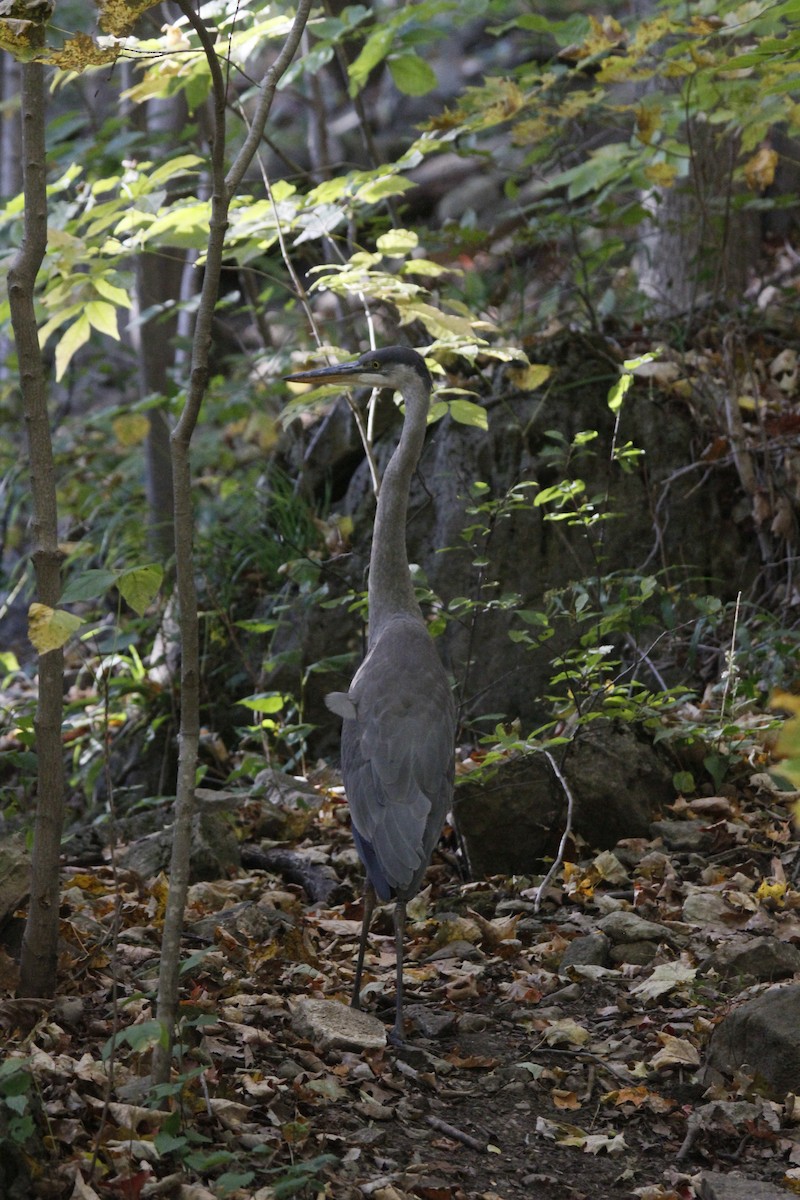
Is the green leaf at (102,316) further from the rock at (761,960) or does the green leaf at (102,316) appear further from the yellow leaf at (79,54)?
the rock at (761,960)

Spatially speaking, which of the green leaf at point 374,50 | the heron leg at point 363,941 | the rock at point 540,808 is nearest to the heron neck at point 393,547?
the rock at point 540,808

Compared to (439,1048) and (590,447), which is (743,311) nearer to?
(590,447)

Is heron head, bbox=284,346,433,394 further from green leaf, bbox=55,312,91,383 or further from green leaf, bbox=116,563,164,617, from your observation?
green leaf, bbox=116,563,164,617

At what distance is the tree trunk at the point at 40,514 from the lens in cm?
297

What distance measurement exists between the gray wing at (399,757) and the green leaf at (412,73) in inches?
101

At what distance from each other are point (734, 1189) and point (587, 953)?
132 cm

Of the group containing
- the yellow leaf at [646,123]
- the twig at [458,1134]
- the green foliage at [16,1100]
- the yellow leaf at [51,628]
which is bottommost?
the twig at [458,1134]

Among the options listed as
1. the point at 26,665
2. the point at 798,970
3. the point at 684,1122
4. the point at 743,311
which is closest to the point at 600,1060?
the point at 684,1122

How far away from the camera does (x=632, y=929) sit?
410 cm

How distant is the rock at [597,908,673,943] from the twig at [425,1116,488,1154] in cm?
116

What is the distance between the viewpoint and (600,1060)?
3436mm

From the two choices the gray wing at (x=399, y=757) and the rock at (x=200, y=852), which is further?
the rock at (x=200, y=852)

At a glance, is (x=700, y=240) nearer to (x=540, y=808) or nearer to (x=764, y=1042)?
(x=540, y=808)

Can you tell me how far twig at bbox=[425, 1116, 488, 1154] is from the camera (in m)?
3.04
